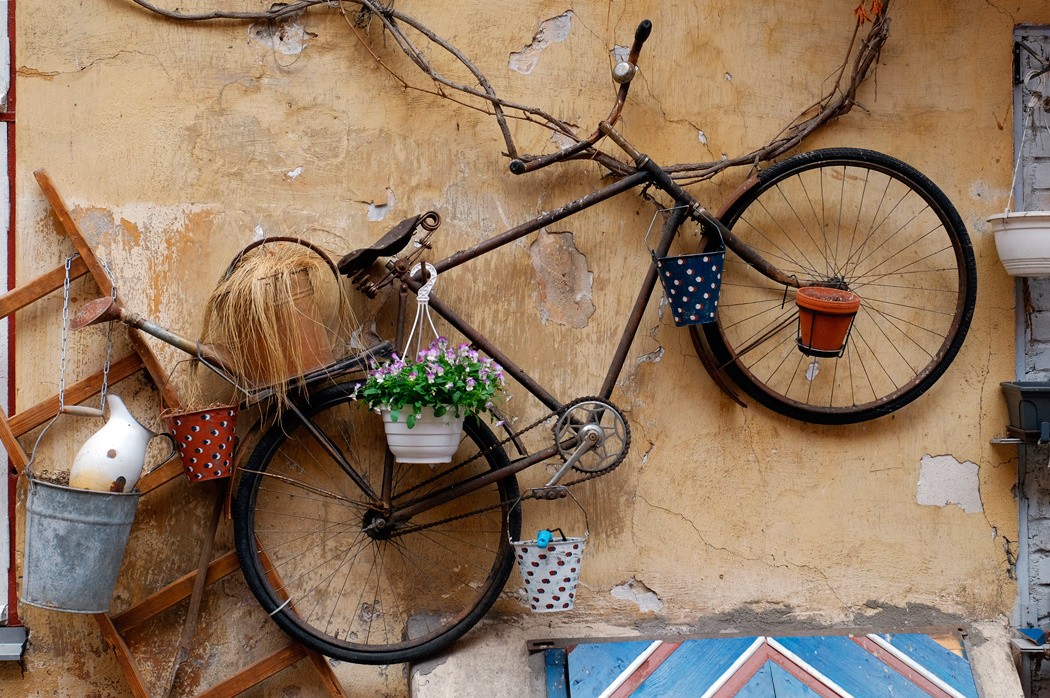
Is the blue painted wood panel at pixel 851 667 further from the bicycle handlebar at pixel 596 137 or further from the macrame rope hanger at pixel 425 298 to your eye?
the bicycle handlebar at pixel 596 137

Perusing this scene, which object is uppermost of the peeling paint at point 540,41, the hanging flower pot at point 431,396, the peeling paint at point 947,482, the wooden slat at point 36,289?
the peeling paint at point 540,41

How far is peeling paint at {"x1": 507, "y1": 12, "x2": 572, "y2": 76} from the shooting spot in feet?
9.94

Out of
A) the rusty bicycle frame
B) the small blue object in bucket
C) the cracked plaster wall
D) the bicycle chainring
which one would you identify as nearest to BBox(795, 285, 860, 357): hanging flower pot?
the rusty bicycle frame

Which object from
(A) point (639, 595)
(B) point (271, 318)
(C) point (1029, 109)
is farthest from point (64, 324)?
(C) point (1029, 109)

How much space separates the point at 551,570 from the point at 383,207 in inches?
51.5

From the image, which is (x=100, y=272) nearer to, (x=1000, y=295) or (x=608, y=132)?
(x=608, y=132)

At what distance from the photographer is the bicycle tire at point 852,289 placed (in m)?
3.06

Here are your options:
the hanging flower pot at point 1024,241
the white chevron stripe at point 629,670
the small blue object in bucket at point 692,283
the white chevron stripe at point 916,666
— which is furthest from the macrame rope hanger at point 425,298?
the hanging flower pot at point 1024,241

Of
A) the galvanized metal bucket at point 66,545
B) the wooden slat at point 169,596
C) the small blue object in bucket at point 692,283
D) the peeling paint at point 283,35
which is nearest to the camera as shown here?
the galvanized metal bucket at point 66,545

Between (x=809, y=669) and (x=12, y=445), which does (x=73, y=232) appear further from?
(x=809, y=669)

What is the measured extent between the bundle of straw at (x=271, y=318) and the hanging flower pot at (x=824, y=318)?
4.78 ft

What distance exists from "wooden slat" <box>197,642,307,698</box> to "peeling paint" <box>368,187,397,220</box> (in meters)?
1.42

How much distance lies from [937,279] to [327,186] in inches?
84.0

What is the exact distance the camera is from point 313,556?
3.00 m
